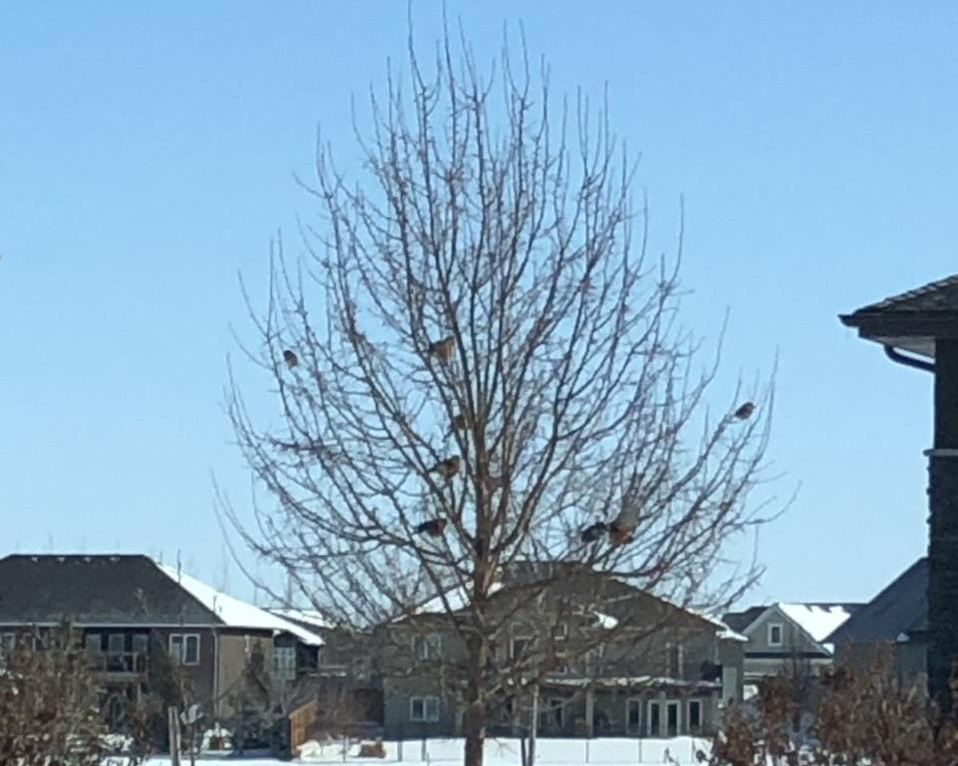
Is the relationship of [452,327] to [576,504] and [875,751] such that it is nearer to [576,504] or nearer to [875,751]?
[576,504]

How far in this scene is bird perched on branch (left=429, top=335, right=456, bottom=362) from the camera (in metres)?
13.0

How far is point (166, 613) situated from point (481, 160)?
49.6m

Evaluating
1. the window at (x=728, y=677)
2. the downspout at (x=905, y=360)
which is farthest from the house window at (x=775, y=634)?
the downspout at (x=905, y=360)

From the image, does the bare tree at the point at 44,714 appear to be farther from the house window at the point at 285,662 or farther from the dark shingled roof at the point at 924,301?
the house window at the point at 285,662

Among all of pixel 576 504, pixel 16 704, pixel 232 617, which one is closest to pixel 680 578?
pixel 576 504

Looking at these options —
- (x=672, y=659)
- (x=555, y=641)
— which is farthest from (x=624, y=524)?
(x=672, y=659)

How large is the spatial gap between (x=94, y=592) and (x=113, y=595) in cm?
73

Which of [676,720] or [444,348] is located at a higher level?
[444,348]

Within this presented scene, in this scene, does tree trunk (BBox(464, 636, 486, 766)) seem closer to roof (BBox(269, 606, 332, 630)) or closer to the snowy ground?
roof (BBox(269, 606, 332, 630))

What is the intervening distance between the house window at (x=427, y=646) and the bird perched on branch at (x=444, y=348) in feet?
5.84

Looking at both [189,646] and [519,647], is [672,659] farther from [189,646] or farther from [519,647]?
[189,646]

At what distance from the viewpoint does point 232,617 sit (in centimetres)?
6144

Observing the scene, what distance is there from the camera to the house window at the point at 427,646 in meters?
13.5

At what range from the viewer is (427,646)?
44.7ft
